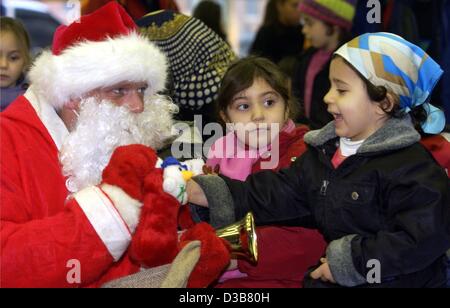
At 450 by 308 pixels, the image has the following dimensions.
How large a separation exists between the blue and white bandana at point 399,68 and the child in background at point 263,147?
17.1 inches

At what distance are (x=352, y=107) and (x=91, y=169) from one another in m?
0.82

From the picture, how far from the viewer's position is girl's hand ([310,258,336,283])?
189 centimetres

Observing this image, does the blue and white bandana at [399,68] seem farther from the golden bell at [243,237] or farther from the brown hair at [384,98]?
the golden bell at [243,237]

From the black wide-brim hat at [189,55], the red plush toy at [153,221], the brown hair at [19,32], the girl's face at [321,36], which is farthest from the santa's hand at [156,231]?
the girl's face at [321,36]

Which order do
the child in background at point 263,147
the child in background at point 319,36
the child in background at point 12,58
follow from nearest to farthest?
the child in background at point 263,147 → the child in background at point 12,58 → the child in background at point 319,36

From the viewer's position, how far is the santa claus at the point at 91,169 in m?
1.74

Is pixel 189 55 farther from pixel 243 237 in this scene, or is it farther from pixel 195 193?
pixel 243 237

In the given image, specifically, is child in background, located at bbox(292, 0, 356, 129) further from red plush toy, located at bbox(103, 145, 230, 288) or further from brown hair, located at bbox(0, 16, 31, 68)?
red plush toy, located at bbox(103, 145, 230, 288)

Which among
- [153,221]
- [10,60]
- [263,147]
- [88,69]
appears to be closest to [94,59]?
[88,69]

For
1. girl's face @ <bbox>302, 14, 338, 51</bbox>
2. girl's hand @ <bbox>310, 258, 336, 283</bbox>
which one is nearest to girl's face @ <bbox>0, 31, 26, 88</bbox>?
girl's face @ <bbox>302, 14, 338, 51</bbox>

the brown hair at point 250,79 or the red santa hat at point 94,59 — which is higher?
the red santa hat at point 94,59

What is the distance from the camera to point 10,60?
332cm
